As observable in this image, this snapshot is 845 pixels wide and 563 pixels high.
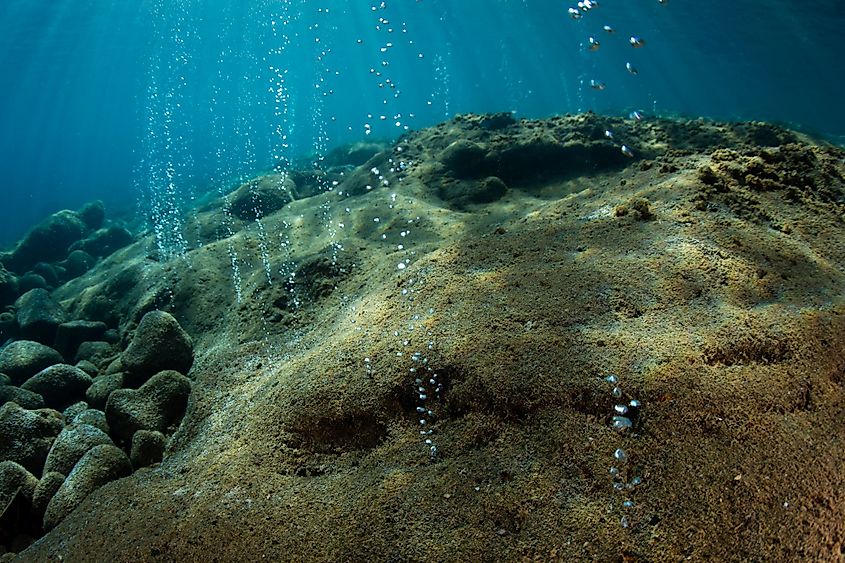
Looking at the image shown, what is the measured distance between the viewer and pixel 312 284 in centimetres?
662

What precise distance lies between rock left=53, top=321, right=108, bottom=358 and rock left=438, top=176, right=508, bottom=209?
7542mm

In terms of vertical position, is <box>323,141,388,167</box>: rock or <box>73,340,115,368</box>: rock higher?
<box>73,340,115,368</box>: rock

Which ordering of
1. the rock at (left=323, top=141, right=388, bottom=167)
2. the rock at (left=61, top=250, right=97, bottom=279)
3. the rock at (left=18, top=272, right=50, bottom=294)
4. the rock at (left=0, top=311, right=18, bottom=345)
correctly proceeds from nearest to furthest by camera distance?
the rock at (left=0, top=311, right=18, bottom=345)
the rock at (left=18, top=272, right=50, bottom=294)
the rock at (left=61, top=250, right=97, bottom=279)
the rock at (left=323, top=141, right=388, bottom=167)

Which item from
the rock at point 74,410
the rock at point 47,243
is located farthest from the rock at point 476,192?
the rock at point 47,243

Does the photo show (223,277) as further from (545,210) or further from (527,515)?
(527,515)

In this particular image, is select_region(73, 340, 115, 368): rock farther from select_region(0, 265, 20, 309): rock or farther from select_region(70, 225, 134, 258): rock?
select_region(70, 225, 134, 258): rock

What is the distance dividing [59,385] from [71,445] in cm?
243

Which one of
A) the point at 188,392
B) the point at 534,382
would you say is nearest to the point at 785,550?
the point at 534,382

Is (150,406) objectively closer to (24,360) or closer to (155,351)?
(155,351)

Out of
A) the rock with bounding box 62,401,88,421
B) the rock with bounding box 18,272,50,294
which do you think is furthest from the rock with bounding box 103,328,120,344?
the rock with bounding box 18,272,50,294

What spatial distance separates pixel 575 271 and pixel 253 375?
3.70 m

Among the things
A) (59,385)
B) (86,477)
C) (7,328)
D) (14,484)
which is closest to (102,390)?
(59,385)

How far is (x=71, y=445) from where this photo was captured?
4.83 m

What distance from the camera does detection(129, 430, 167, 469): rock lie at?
4.58 metres
